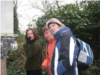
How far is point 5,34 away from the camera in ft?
7.38

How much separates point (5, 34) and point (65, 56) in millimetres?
1338

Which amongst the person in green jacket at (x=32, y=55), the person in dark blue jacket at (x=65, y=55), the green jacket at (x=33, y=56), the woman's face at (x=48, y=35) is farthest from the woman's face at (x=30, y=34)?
the person in dark blue jacket at (x=65, y=55)

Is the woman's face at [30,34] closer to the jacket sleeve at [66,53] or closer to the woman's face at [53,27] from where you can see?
the woman's face at [53,27]

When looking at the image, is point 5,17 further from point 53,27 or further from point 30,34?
point 53,27

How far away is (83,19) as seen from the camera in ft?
12.5

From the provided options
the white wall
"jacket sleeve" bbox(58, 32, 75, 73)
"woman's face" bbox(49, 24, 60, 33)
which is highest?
the white wall

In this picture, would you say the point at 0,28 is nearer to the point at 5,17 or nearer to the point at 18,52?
the point at 5,17

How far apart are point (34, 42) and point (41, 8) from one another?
1198cm

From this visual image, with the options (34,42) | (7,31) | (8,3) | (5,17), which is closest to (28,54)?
(34,42)

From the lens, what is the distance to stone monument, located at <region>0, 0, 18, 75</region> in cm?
223

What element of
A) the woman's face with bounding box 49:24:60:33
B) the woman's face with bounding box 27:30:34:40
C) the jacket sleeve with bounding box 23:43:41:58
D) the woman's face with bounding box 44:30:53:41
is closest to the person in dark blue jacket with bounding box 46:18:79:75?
the woman's face with bounding box 49:24:60:33

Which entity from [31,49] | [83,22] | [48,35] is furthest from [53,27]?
[83,22]

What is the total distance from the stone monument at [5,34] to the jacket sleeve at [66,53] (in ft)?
3.72

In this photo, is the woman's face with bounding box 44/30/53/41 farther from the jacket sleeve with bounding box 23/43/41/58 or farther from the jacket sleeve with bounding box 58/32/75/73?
the jacket sleeve with bounding box 58/32/75/73
